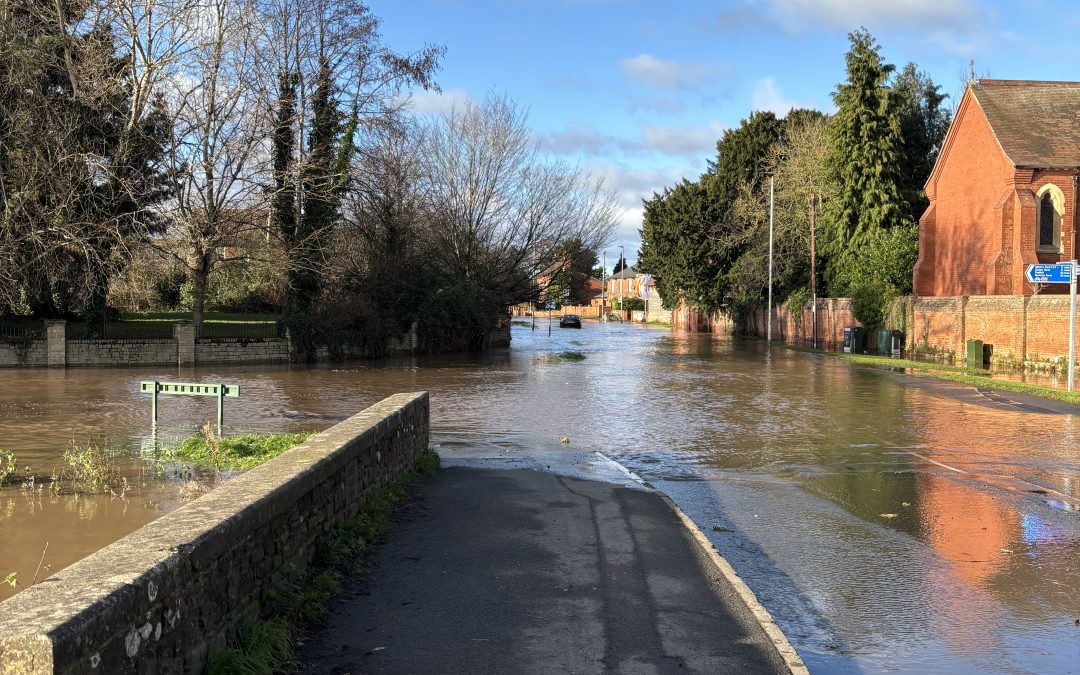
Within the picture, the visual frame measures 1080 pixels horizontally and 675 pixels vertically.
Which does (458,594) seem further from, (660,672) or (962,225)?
(962,225)

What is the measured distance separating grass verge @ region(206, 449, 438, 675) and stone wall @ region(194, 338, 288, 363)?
23.4 meters

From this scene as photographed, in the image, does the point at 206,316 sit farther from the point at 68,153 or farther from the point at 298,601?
the point at 298,601

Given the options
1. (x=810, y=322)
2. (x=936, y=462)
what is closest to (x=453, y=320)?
(x=810, y=322)

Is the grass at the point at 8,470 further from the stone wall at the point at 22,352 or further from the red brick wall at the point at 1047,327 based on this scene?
the red brick wall at the point at 1047,327

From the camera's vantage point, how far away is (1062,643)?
214 inches

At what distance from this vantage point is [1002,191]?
120 feet

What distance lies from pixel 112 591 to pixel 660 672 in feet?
8.93

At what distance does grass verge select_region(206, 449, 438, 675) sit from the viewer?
4.19m

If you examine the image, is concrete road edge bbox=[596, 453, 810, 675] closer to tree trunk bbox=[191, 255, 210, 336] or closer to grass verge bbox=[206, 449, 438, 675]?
grass verge bbox=[206, 449, 438, 675]

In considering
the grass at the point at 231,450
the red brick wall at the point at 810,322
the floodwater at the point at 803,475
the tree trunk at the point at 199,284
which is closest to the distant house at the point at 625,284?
the red brick wall at the point at 810,322

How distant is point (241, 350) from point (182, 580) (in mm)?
27716

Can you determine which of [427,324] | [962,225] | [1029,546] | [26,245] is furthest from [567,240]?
[1029,546]

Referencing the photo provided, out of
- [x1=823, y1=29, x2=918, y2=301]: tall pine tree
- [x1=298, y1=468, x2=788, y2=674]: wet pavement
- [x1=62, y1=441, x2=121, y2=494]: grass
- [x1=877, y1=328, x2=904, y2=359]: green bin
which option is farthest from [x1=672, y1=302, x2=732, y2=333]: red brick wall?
[x1=298, y1=468, x2=788, y2=674]: wet pavement

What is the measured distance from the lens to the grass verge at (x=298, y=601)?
4188mm
